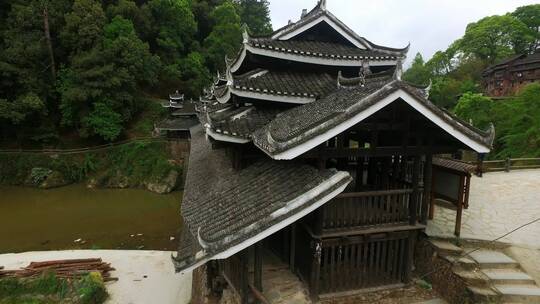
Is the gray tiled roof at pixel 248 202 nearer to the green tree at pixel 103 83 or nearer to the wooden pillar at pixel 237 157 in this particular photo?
the wooden pillar at pixel 237 157

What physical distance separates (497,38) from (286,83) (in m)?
54.4

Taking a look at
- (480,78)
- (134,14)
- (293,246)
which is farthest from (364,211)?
(480,78)

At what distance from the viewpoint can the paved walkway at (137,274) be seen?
1303cm

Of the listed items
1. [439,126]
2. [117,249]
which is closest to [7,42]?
[117,249]

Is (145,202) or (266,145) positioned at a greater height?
(266,145)

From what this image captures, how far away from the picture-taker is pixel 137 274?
1491 centimetres

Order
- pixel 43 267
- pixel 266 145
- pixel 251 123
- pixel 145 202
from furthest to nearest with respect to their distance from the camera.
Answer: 1. pixel 145 202
2. pixel 43 267
3. pixel 251 123
4. pixel 266 145

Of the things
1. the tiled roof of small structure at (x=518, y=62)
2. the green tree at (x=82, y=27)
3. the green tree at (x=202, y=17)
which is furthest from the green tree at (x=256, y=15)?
the tiled roof of small structure at (x=518, y=62)

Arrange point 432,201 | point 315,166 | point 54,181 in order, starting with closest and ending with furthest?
1. point 315,166
2. point 432,201
3. point 54,181

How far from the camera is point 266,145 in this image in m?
6.07

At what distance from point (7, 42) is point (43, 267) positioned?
2751cm

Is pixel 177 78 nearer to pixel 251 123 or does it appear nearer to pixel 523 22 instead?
pixel 251 123

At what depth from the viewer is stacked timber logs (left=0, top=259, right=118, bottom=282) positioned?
13.9m

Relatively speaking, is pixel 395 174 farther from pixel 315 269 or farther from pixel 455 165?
pixel 315 269
